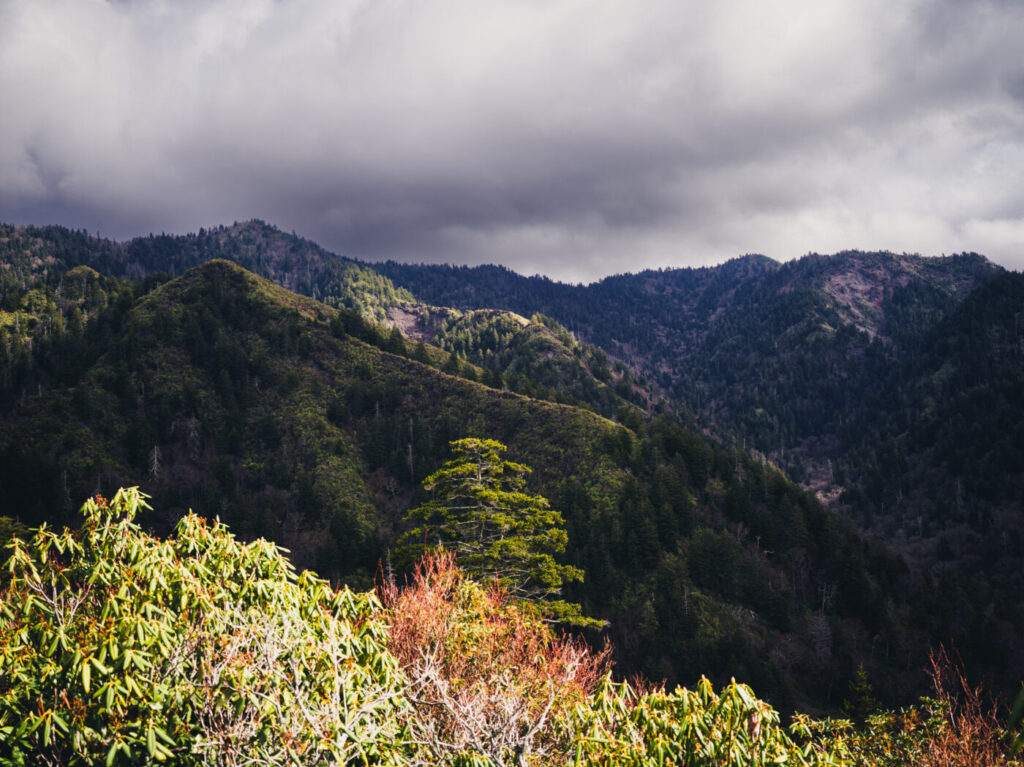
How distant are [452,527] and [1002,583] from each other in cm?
15230

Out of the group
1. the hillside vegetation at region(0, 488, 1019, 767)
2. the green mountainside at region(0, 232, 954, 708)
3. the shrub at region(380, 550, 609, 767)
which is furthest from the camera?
the green mountainside at region(0, 232, 954, 708)

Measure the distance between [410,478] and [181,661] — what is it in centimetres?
9707

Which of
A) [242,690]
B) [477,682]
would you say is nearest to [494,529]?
[477,682]

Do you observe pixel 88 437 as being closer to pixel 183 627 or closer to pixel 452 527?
pixel 452 527

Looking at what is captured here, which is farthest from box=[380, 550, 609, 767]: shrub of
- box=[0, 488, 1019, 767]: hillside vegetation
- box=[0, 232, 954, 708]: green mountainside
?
box=[0, 232, 954, 708]: green mountainside

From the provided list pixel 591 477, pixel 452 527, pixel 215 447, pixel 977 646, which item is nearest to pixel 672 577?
pixel 591 477

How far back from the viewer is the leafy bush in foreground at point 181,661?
8281 mm

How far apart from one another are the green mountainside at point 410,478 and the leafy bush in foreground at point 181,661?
207ft

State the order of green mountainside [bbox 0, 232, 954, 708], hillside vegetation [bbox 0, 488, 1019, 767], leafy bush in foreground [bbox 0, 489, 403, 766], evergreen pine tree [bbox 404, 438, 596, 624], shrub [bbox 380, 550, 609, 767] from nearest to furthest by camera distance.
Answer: leafy bush in foreground [bbox 0, 489, 403, 766] < hillside vegetation [bbox 0, 488, 1019, 767] < shrub [bbox 380, 550, 609, 767] < evergreen pine tree [bbox 404, 438, 596, 624] < green mountainside [bbox 0, 232, 954, 708]

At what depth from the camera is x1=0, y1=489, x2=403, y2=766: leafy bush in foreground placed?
8.28 metres

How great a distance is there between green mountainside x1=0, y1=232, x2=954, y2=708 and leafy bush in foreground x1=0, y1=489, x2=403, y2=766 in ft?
207

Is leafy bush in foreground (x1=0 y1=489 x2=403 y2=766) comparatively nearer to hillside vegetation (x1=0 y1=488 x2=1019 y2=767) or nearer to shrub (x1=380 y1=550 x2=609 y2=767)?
hillside vegetation (x1=0 y1=488 x2=1019 y2=767)

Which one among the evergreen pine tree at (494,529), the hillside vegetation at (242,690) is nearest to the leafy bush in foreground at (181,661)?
the hillside vegetation at (242,690)

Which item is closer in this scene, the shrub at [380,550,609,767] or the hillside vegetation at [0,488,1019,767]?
the hillside vegetation at [0,488,1019,767]
